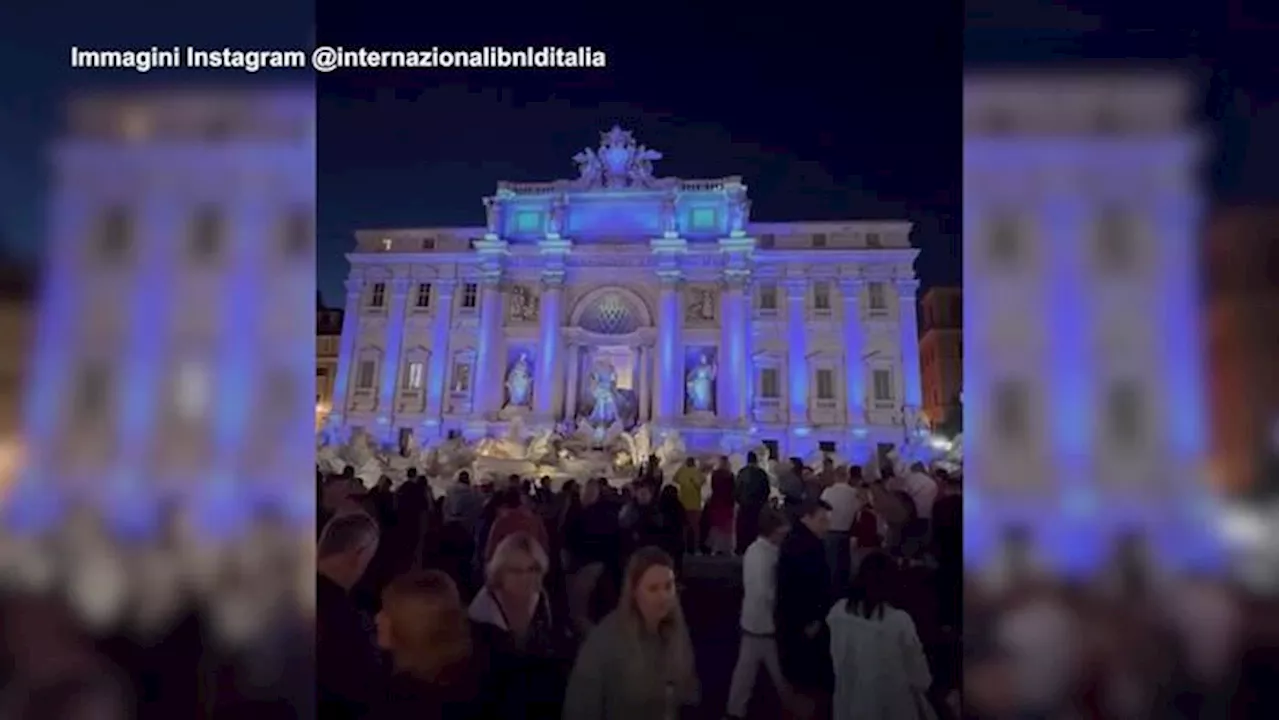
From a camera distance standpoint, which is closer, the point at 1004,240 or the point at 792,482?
the point at 1004,240

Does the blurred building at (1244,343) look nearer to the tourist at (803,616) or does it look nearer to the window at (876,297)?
the window at (876,297)

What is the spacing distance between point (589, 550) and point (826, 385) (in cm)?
121

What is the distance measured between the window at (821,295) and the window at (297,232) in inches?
80.8

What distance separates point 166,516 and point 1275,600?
158 inches

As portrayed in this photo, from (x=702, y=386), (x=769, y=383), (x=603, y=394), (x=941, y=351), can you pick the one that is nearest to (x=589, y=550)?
(x=603, y=394)

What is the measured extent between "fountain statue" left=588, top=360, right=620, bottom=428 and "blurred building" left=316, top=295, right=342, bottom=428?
3.54ft

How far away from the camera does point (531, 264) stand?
11.5ft

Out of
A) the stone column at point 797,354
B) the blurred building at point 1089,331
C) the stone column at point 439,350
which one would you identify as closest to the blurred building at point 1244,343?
the blurred building at point 1089,331

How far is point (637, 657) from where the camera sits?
8.90 ft

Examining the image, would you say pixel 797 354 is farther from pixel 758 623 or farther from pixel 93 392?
pixel 93 392

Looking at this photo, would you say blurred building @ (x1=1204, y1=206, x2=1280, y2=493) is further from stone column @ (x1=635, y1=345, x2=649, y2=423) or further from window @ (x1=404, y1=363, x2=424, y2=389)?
window @ (x1=404, y1=363, x2=424, y2=389)

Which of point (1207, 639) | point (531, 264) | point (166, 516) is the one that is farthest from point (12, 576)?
point (1207, 639)

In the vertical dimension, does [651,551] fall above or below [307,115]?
below

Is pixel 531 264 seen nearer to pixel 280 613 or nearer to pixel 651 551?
pixel 651 551
